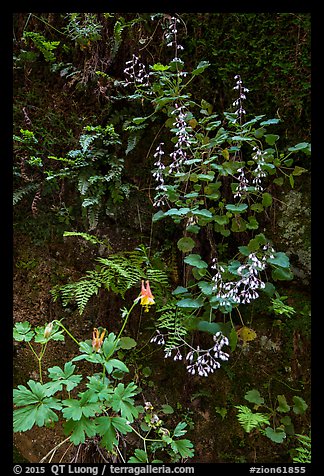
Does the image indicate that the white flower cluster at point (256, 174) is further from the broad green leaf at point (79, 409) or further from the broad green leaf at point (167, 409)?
the broad green leaf at point (167, 409)

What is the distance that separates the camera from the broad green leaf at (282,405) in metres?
2.27

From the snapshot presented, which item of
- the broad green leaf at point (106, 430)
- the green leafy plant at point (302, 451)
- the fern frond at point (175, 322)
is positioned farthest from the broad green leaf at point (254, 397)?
the broad green leaf at point (106, 430)

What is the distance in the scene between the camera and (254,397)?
7.58 feet

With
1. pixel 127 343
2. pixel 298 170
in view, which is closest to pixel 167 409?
pixel 127 343

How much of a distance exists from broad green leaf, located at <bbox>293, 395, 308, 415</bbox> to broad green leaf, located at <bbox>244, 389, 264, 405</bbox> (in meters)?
0.21

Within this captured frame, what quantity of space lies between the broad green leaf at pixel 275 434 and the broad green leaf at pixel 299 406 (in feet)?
0.51

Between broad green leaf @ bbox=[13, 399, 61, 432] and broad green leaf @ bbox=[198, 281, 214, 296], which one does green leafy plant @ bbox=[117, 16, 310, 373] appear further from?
broad green leaf @ bbox=[13, 399, 61, 432]

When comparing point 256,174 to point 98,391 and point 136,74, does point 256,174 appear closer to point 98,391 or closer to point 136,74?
point 136,74

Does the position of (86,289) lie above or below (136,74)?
below

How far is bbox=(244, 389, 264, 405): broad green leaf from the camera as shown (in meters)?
2.29

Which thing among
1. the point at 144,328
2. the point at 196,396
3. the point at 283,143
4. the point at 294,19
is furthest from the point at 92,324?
the point at 294,19

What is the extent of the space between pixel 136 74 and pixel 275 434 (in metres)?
2.55
